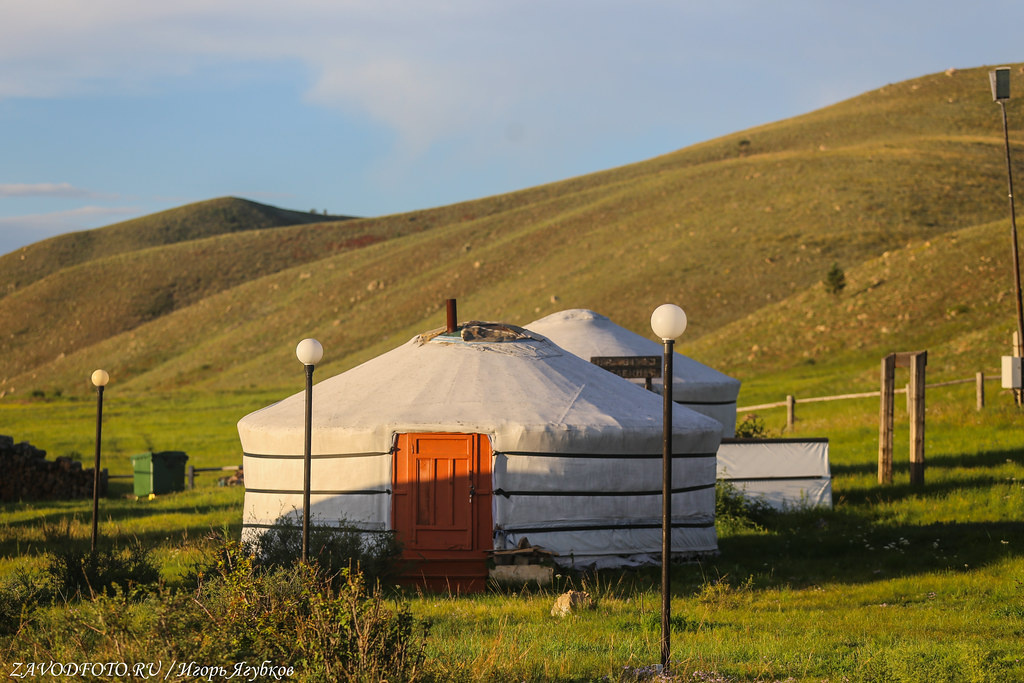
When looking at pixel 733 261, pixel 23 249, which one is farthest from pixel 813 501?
pixel 23 249

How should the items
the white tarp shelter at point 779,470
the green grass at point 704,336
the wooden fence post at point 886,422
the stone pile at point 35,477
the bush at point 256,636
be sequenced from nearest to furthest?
1. the bush at point 256,636
2. the green grass at point 704,336
3. the white tarp shelter at point 779,470
4. the wooden fence post at point 886,422
5. the stone pile at point 35,477

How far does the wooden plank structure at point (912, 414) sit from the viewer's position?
37.5ft

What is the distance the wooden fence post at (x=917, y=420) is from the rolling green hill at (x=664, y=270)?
33.1ft

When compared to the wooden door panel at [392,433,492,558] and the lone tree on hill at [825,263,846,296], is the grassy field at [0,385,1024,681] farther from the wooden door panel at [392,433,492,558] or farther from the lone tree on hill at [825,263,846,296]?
the lone tree on hill at [825,263,846,296]

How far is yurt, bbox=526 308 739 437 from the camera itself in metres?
14.1

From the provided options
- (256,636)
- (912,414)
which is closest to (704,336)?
(912,414)

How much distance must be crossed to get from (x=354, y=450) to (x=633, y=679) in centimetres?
439

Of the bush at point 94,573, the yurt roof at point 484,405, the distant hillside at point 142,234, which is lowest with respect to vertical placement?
the bush at point 94,573

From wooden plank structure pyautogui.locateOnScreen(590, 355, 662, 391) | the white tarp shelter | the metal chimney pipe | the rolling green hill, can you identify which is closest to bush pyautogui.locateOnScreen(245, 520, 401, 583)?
the metal chimney pipe

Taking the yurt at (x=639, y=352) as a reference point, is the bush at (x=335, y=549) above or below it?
below

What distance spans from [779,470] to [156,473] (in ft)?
35.1

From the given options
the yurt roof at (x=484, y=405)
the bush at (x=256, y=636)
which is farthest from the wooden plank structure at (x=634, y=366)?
the bush at (x=256, y=636)

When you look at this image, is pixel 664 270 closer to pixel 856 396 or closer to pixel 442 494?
pixel 856 396

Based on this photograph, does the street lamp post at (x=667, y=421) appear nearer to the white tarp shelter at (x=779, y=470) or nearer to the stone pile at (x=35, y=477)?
the white tarp shelter at (x=779, y=470)
